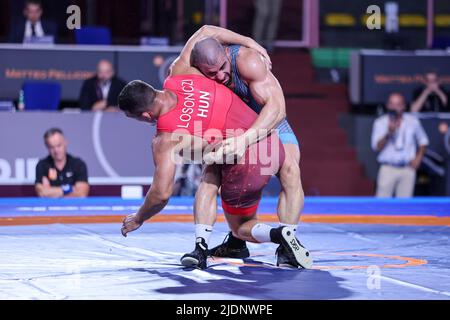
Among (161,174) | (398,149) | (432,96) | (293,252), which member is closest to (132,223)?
(161,174)

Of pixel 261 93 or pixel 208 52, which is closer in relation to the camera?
pixel 208 52

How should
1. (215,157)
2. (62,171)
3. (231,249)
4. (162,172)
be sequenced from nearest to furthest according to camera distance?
(162,172) < (215,157) < (231,249) < (62,171)

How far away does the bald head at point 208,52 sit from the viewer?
15.8 ft

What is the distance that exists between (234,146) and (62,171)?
12.3 ft

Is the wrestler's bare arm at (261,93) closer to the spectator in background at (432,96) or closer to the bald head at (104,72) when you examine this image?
the bald head at (104,72)

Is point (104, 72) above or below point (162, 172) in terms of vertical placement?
above

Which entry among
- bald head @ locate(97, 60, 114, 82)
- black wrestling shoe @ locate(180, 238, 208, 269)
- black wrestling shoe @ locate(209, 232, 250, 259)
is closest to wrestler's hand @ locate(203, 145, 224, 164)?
black wrestling shoe @ locate(180, 238, 208, 269)

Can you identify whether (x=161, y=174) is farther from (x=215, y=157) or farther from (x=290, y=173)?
(x=290, y=173)

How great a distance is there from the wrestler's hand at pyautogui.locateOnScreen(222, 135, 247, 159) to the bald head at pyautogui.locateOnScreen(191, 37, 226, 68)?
396 mm

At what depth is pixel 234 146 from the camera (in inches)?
190

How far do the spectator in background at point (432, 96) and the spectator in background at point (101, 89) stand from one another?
3247 millimetres

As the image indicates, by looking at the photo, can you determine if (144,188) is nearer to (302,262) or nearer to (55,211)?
(55,211)

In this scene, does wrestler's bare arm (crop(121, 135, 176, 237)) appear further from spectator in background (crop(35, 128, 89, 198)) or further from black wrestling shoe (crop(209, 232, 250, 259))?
spectator in background (crop(35, 128, 89, 198))

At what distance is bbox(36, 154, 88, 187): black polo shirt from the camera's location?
8.27 meters
